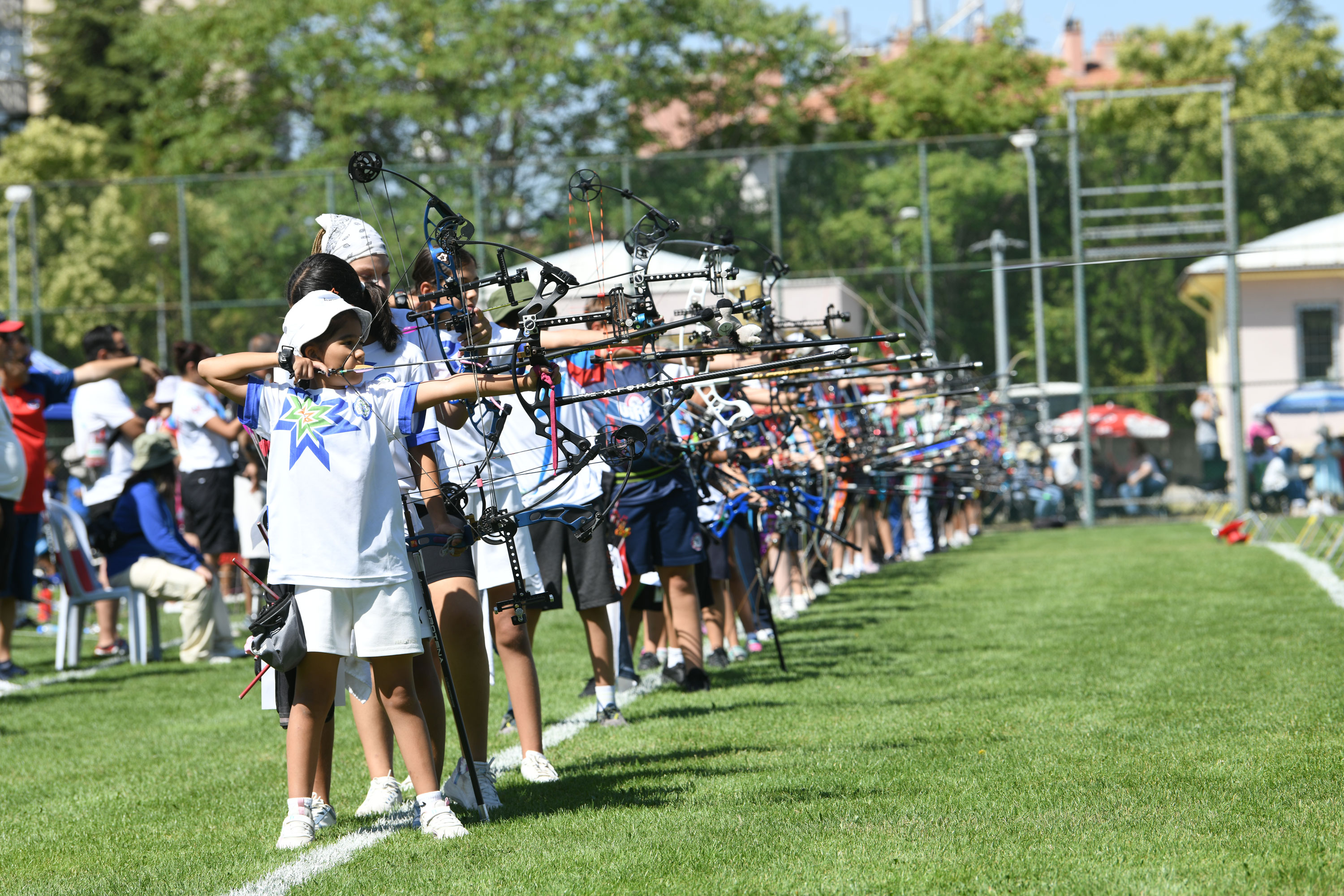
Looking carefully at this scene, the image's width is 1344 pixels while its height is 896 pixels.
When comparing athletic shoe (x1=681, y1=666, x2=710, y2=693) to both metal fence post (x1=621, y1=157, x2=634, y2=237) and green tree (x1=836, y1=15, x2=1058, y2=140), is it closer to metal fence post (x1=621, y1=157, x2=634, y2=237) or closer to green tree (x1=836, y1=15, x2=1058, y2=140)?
metal fence post (x1=621, y1=157, x2=634, y2=237)

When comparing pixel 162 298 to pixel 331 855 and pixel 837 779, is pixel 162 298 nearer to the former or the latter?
pixel 837 779

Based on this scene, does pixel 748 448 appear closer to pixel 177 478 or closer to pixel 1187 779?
pixel 1187 779

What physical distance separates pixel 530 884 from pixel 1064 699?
3.46 meters

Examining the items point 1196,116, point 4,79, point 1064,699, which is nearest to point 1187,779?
point 1064,699

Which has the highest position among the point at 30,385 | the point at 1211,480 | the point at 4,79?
the point at 4,79

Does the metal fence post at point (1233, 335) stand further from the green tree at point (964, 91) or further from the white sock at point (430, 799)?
the white sock at point (430, 799)

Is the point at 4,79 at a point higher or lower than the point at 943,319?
higher

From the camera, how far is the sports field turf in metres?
4.14

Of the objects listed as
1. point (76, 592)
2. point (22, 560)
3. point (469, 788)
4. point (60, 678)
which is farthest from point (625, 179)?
point (469, 788)

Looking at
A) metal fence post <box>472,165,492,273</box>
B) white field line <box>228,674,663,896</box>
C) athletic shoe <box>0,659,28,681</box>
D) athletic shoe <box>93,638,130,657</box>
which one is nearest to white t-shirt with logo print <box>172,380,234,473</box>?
athletic shoe <box>93,638,130,657</box>

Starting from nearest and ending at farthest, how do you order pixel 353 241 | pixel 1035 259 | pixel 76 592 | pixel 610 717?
pixel 353 241
pixel 610 717
pixel 76 592
pixel 1035 259

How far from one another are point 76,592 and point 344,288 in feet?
21.0

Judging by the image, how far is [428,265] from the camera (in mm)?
5445

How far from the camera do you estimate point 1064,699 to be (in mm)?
6883
